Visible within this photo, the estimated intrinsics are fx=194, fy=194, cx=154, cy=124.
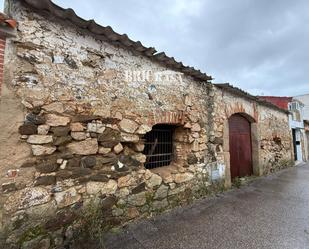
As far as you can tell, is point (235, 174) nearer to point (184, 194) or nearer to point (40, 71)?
point (184, 194)

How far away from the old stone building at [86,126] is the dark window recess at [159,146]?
0.07 ft

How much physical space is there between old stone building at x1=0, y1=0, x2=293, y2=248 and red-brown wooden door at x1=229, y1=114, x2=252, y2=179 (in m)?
1.94

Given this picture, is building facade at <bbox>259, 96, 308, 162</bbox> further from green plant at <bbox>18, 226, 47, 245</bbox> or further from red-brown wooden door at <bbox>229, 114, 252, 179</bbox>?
green plant at <bbox>18, 226, 47, 245</bbox>

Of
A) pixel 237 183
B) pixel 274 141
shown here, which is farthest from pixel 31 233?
pixel 274 141

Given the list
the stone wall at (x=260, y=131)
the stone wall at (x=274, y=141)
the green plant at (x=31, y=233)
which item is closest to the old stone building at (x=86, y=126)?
the green plant at (x=31, y=233)

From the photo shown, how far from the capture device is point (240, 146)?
21.3ft

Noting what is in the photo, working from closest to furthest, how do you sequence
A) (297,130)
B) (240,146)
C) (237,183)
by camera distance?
(237,183) < (240,146) < (297,130)

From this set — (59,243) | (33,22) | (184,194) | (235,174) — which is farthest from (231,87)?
(59,243)

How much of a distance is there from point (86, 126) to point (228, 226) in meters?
2.73

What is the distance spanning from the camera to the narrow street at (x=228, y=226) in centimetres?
265

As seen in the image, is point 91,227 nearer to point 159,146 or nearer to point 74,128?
point 74,128

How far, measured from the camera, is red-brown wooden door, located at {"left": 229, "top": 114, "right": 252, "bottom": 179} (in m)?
6.11

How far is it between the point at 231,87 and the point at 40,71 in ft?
15.4

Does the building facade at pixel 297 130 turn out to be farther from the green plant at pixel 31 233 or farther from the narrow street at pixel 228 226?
the green plant at pixel 31 233
